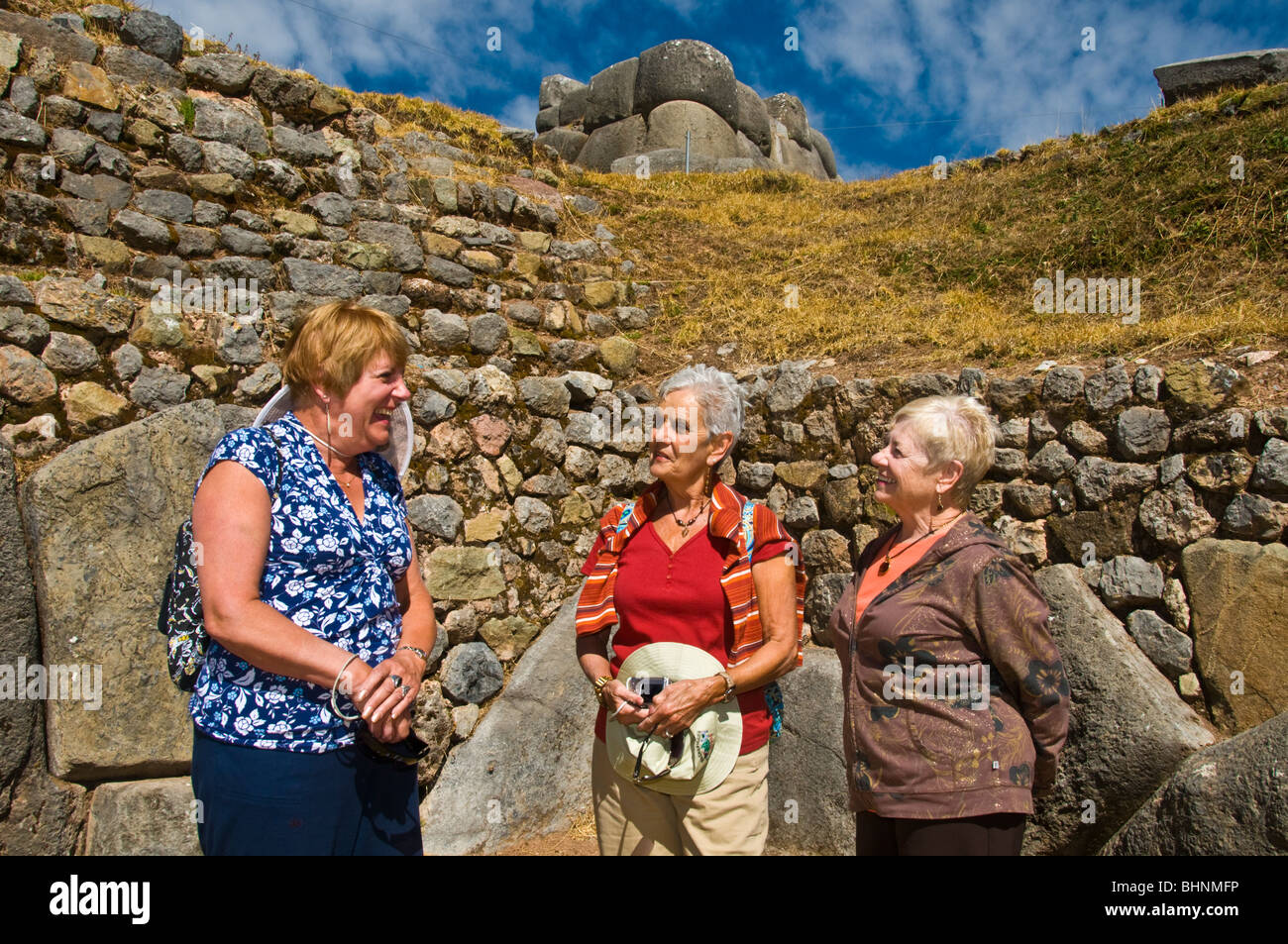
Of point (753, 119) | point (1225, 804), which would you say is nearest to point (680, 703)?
point (1225, 804)

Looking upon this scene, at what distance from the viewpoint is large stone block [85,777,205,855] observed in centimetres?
365

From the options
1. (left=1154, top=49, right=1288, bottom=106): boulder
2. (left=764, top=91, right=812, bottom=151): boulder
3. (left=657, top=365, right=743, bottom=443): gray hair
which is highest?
(left=764, top=91, right=812, bottom=151): boulder

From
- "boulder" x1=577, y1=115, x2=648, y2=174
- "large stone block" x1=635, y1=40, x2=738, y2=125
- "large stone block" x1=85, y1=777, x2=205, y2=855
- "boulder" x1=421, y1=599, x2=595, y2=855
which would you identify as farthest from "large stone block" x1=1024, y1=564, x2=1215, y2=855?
"large stone block" x1=635, y1=40, x2=738, y2=125

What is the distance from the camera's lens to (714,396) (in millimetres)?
2895

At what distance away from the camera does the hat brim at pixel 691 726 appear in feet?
8.46

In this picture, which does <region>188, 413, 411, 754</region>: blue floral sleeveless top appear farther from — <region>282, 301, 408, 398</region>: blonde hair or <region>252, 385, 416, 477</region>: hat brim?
<region>252, 385, 416, 477</region>: hat brim

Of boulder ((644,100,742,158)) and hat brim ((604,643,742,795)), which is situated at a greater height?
boulder ((644,100,742,158))

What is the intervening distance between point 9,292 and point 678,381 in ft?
11.9

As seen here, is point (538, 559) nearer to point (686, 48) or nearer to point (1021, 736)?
point (1021, 736)

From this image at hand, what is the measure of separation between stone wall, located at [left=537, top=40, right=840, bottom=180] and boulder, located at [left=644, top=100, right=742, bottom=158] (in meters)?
0.02

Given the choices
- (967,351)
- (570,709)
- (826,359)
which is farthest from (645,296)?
(570,709)

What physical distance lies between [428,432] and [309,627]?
10.3 ft

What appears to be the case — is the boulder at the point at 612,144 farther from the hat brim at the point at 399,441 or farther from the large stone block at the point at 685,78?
the hat brim at the point at 399,441

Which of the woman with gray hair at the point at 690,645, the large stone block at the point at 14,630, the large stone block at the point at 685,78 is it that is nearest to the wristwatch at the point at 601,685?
the woman with gray hair at the point at 690,645
